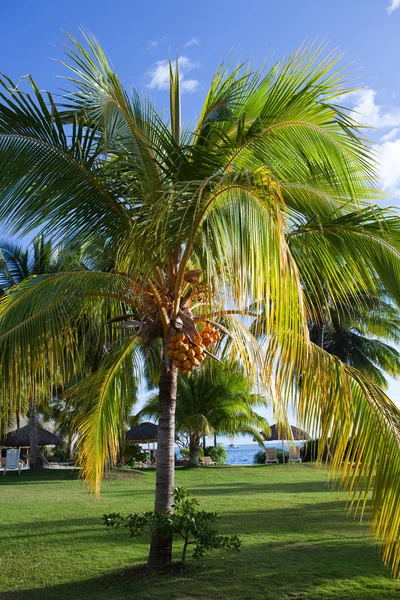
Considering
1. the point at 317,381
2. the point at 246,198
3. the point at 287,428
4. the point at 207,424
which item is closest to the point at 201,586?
the point at 287,428

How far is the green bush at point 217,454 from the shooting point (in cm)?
2983

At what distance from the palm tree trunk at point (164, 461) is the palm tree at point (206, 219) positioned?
0.02m

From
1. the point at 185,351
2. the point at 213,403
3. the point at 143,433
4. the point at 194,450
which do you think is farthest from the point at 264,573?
the point at 143,433

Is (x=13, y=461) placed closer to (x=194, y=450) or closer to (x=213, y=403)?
(x=194, y=450)

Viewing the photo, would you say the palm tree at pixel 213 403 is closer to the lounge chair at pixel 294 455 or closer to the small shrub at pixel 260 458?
the lounge chair at pixel 294 455

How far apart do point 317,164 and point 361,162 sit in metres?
0.41

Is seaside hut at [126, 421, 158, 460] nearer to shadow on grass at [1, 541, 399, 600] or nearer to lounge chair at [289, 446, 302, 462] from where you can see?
lounge chair at [289, 446, 302, 462]

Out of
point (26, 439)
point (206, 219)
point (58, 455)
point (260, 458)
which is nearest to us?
point (206, 219)

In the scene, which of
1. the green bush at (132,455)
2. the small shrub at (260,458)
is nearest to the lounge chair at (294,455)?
the small shrub at (260,458)

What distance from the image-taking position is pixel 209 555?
7387mm

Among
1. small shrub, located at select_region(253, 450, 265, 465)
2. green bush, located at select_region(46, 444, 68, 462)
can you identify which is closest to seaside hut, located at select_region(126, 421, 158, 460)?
small shrub, located at select_region(253, 450, 265, 465)

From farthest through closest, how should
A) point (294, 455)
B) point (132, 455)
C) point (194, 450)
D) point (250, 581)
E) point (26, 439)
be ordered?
point (26, 439)
point (294, 455)
point (132, 455)
point (194, 450)
point (250, 581)

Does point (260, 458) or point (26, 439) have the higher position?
point (26, 439)

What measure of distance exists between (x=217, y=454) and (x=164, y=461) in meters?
24.5
